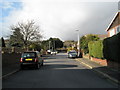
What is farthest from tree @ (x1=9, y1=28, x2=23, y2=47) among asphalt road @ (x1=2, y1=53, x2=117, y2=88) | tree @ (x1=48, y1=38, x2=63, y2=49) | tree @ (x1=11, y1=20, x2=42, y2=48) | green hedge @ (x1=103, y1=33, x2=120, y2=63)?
tree @ (x1=48, y1=38, x2=63, y2=49)

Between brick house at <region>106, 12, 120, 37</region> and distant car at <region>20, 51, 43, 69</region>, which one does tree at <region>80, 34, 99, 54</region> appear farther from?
distant car at <region>20, 51, 43, 69</region>

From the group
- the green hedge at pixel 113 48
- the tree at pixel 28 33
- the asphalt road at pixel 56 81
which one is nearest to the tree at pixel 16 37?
the tree at pixel 28 33

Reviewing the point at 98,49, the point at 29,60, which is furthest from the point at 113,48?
the point at 29,60

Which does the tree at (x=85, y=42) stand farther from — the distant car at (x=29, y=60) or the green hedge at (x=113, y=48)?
the distant car at (x=29, y=60)

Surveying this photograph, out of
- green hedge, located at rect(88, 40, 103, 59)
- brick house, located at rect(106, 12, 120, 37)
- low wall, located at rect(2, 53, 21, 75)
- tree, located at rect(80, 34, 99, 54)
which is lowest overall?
low wall, located at rect(2, 53, 21, 75)

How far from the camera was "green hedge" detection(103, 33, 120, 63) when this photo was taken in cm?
1429

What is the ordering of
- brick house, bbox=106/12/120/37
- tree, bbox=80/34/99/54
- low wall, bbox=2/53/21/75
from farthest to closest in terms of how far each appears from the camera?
tree, bbox=80/34/99/54 → brick house, bbox=106/12/120/37 → low wall, bbox=2/53/21/75

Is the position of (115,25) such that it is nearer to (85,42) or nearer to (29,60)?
(85,42)

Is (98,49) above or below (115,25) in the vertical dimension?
below

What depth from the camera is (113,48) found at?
1561cm

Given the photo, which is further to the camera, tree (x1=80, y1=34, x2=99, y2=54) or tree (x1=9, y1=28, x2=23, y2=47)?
tree (x1=9, y1=28, x2=23, y2=47)

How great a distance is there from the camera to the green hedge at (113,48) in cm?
1429

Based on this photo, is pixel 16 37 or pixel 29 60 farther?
pixel 16 37

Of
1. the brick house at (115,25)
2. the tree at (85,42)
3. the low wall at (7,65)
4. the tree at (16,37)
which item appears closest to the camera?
the low wall at (7,65)
